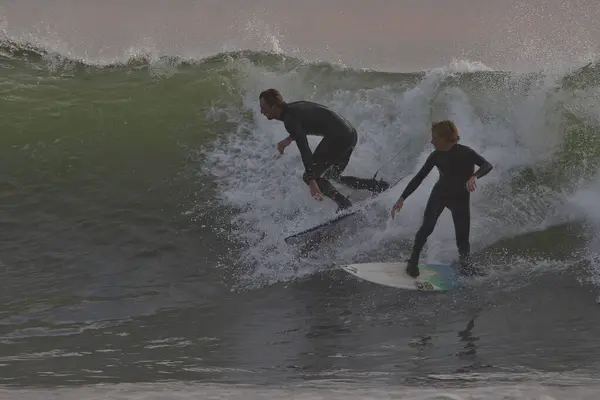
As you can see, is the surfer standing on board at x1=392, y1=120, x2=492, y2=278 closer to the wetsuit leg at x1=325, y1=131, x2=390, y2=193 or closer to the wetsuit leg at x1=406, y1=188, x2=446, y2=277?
the wetsuit leg at x1=406, y1=188, x2=446, y2=277

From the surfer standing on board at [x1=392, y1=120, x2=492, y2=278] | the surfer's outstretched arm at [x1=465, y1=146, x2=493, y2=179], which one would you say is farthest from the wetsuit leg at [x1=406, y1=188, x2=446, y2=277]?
the surfer's outstretched arm at [x1=465, y1=146, x2=493, y2=179]

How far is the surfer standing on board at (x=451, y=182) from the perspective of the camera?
5873 mm

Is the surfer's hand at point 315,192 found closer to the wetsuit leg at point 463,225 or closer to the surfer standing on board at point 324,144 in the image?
the surfer standing on board at point 324,144

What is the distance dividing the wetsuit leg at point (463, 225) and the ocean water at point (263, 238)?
185mm

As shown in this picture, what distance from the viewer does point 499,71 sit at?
10516 mm

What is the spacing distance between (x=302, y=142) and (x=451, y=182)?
4.68 feet

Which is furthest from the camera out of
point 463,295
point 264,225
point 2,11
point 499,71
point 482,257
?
point 2,11

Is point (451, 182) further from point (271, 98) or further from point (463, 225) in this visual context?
point (271, 98)

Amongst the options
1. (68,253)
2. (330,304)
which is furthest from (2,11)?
(330,304)

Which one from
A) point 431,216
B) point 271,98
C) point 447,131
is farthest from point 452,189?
point 271,98

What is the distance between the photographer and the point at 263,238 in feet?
24.9

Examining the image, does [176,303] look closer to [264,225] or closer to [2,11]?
[264,225]

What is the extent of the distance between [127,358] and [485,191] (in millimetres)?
4502

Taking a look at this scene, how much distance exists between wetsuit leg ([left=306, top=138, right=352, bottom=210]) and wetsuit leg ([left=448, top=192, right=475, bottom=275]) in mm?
1288
